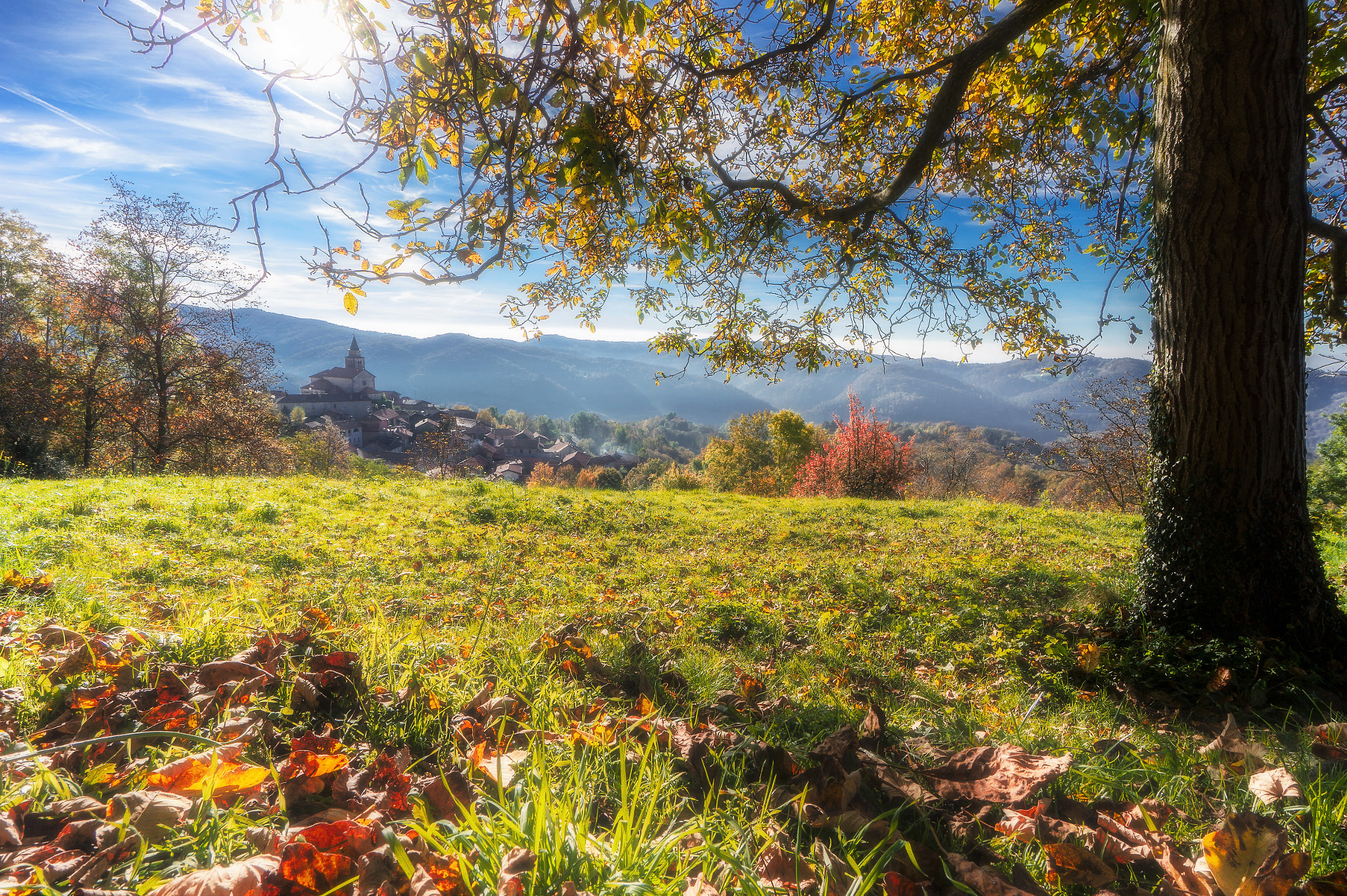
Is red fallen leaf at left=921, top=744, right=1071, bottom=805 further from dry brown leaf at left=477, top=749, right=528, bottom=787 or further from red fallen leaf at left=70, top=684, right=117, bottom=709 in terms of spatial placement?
red fallen leaf at left=70, top=684, right=117, bottom=709

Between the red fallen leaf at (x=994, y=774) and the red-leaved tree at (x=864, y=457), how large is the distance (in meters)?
22.0

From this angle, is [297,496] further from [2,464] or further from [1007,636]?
[2,464]

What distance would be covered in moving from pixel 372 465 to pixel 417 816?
51.7 metres

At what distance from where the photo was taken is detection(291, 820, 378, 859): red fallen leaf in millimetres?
1176

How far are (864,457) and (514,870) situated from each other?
2659 centimetres

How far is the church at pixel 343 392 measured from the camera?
9038 centimetres

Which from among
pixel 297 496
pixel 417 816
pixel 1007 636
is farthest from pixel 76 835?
pixel 297 496

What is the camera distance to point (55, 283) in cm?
2070

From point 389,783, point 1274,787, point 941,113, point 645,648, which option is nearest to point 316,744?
point 389,783

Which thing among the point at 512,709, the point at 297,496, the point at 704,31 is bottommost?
the point at 297,496

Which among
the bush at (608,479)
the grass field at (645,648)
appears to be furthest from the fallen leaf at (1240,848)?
the bush at (608,479)

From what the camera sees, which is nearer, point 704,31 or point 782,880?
point 782,880

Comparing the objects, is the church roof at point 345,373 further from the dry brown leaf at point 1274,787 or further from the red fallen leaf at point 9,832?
the dry brown leaf at point 1274,787

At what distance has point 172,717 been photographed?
1.65 meters
